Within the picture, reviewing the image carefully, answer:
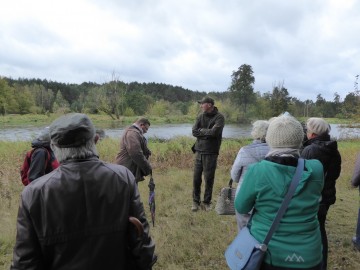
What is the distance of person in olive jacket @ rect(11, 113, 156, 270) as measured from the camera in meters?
1.59

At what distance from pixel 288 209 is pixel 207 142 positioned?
3525mm

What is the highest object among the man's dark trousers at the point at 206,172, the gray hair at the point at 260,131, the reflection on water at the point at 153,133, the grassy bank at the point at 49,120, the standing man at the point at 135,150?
the gray hair at the point at 260,131

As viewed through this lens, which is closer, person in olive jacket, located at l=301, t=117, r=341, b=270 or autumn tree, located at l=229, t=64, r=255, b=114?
person in olive jacket, located at l=301, t=117, r=341, b=270

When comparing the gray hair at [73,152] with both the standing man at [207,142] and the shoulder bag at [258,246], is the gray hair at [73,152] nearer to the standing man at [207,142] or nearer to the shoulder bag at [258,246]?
the shoulder bag at [258,246]

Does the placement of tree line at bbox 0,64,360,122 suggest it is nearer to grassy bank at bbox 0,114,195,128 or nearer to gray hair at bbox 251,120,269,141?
grassy bank at bbox 0,114,195,128

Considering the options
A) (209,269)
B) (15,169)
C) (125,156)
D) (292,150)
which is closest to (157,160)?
(15,169)

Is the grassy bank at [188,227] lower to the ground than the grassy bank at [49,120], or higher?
higher

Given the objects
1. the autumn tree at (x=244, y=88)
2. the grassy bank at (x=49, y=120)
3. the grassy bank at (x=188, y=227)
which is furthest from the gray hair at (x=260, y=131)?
the autumn tree at (x=244, y=88)

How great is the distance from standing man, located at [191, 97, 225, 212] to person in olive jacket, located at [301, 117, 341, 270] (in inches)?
87.7

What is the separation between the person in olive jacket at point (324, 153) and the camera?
10.7 feet

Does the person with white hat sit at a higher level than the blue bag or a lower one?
higher

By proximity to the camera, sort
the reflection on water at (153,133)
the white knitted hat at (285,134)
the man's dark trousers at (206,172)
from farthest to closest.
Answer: the reflection on water at (153,133)
the man's dark trousers at (206,172)
the white knitted hat at (285,134)

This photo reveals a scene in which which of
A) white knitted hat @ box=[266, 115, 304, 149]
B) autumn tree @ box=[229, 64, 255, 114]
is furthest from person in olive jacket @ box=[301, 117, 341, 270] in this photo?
autumn tree @ box=[229, 64, 255, 114]

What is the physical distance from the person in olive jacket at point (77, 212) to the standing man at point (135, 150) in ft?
9.51
